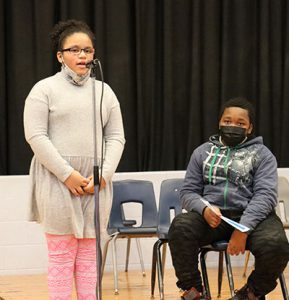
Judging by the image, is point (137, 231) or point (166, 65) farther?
point (166, 65)

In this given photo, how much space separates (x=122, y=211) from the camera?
18.5 feet

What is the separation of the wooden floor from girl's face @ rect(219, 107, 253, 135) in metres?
1.29

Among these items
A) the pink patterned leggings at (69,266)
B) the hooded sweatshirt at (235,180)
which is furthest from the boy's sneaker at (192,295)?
the pink patterned leggings at (69,266)

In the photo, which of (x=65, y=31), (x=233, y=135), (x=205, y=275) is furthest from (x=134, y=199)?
(x=65, y=31)

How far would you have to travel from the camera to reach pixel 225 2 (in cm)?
650

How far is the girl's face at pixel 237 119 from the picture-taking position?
177 inches

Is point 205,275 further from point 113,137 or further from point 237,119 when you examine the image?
point 113,137

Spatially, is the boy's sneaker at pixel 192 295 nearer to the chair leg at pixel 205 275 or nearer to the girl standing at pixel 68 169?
the chair leg at pixel 205 275

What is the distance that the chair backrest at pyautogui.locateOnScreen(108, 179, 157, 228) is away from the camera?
5.52m

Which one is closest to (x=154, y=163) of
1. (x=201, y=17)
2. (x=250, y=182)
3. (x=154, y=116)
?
(x=154, y=116)

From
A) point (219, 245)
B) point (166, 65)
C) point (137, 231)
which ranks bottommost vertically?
point (137, 231)

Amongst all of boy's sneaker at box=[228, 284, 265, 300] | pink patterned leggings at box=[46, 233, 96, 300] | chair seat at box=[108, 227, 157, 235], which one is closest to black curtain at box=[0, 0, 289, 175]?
chair seat at box=[108, 227, 157, 235]

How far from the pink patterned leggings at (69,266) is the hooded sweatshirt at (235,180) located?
89cm

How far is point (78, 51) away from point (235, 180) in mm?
1287
